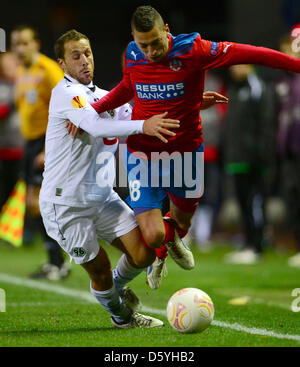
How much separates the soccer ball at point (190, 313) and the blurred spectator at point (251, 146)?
5.63 metres

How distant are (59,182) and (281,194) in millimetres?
11858

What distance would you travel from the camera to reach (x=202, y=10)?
21.8 m

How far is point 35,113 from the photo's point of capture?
30.7 ft

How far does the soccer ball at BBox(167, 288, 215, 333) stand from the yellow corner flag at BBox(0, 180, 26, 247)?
521 centimetres

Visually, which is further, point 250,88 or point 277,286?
point 250,88

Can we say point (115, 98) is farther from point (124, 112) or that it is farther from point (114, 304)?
point (114, 304)

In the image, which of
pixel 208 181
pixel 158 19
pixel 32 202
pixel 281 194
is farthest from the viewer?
pixel 281 194

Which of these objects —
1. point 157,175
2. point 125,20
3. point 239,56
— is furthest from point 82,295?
point 125,20

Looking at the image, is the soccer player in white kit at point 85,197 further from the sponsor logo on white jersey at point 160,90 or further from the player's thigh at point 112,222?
the sponsor logo on white jersey at point 160,90

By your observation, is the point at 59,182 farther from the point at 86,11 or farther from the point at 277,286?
the point at 86,11

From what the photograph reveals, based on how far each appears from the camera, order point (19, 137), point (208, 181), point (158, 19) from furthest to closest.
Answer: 1. point (19, 137)
2. point (208, 181)
3. point (158, 19)

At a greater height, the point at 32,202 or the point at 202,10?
the point at 202,10

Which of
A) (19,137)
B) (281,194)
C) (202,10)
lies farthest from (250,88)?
(202,10)

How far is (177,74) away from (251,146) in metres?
5.73
